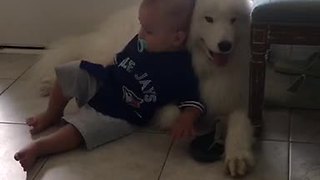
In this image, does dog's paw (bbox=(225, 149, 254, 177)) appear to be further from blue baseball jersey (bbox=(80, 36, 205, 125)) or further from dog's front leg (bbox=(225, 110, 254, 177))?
blue baseball jersey (bbox=(80, 36, 205, 125))

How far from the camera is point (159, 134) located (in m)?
1.61

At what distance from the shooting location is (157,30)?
5.06 ft

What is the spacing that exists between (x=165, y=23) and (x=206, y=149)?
0.38m

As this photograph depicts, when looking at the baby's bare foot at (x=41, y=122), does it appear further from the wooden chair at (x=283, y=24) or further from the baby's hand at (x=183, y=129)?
the wooden chair at (x=283, y=24)

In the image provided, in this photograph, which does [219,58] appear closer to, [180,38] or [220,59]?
[220,59]

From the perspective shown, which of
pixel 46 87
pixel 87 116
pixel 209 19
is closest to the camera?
pixel 209 19

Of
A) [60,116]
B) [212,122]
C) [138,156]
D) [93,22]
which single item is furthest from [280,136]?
[93,22]

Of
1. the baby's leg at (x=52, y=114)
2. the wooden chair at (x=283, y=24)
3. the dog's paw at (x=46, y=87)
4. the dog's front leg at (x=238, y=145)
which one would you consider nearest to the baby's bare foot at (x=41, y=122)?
the baby's leg at (x=52, y=114)

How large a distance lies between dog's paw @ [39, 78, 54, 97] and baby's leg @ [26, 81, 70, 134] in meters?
0.23

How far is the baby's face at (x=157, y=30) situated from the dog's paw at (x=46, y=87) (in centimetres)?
49

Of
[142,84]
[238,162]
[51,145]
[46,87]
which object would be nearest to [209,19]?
[142,84]

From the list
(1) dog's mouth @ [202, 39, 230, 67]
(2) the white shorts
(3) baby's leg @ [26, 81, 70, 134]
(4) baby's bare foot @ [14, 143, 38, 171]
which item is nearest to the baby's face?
(1) dog's mouth @ [202, 39, 230, 67]

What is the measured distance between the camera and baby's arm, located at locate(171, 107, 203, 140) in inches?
57.6

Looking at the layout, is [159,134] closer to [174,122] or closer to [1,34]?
[174,122]
